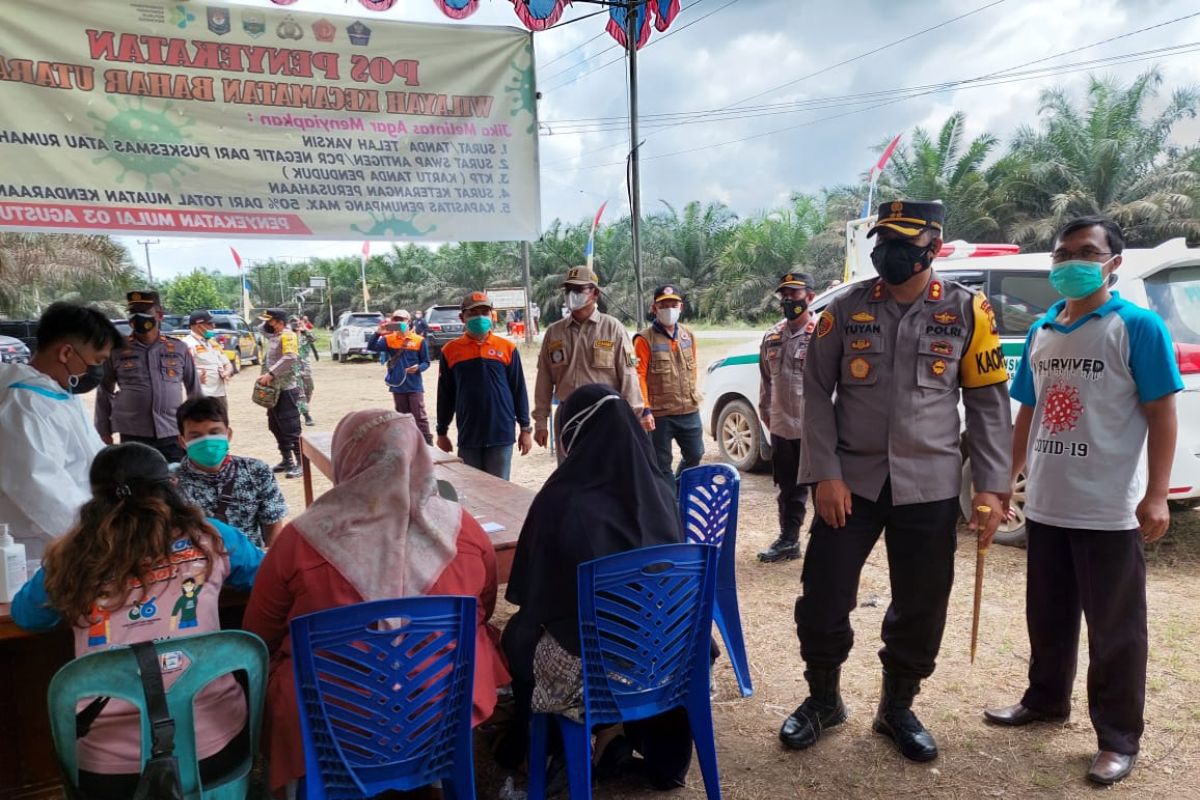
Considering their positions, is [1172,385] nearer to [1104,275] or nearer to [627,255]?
[1104,275]

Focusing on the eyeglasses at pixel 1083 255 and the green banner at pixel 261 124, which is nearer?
the eyeglasses at pixel 1083 255

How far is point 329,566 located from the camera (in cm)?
205

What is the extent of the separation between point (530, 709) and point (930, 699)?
175cm

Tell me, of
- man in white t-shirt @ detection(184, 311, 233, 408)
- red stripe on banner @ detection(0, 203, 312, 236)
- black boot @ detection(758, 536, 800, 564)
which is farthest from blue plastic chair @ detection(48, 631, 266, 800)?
man in white t-shirt @ detection(184, 311, 233, 408)

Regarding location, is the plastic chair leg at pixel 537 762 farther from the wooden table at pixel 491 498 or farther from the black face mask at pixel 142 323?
the black face mask at pixel 142 323

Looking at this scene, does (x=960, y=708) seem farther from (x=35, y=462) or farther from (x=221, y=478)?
(x=35, y=462)

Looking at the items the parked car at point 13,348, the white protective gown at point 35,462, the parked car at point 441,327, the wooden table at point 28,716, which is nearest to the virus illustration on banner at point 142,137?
the white protective gown at point 35,462

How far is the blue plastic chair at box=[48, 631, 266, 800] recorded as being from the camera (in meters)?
1.72

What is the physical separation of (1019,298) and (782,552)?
219 centimetres

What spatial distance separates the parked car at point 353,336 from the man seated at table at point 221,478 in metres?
20.7

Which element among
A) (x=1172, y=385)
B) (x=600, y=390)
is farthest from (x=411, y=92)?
(x=1172, y=385)

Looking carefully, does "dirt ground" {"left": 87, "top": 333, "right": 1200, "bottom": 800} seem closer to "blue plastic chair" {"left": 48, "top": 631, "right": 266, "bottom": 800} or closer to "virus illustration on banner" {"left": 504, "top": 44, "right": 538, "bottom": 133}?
"blue plastic chair" {"left": 48, "top": 631, "right": 266, "bottom": 800}

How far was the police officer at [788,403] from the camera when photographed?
499 cm

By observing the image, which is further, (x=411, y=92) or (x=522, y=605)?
(x=411, y=92)
